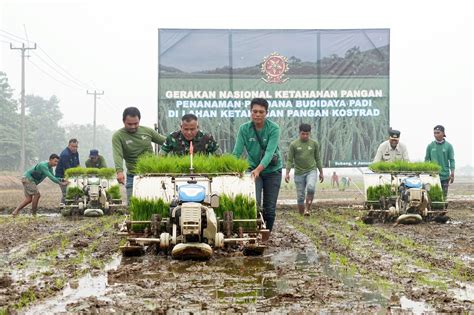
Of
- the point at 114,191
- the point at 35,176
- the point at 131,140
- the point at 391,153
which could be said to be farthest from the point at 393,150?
the point at 35,176

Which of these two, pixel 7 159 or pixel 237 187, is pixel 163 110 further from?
pixel 7 159

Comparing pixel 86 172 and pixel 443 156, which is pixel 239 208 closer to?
pixel 443 156

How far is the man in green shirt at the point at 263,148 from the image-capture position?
8.18m

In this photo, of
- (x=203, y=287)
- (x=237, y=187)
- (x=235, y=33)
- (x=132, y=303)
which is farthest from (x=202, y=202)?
(x=235, y=33)

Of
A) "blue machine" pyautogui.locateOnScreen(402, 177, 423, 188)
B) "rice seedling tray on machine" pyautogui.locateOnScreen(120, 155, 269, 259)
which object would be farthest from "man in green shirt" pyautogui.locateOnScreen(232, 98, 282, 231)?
"blue machine" pyautogui.locateOnScreen(402, 177, 423, 188)

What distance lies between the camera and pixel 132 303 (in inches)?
176

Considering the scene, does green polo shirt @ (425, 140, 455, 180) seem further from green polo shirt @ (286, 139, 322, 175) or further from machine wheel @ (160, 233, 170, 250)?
machine wheel @ (160, 233, 170, 250)

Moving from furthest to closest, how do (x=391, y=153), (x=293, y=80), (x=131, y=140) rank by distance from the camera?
(x=293, y=80) < (x=391, y=153) < (x=131, y=140)

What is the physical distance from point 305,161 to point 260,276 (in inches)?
310

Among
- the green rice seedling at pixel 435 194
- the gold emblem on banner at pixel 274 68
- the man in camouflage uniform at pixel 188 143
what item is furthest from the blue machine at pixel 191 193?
the gold emblem on banner at pixel 274 68

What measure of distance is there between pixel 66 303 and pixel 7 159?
57204 millimetres

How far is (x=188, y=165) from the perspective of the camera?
7375 millimetres

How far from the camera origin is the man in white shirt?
478 inches

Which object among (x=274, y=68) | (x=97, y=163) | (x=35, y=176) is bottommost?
(x=35, y=176)
